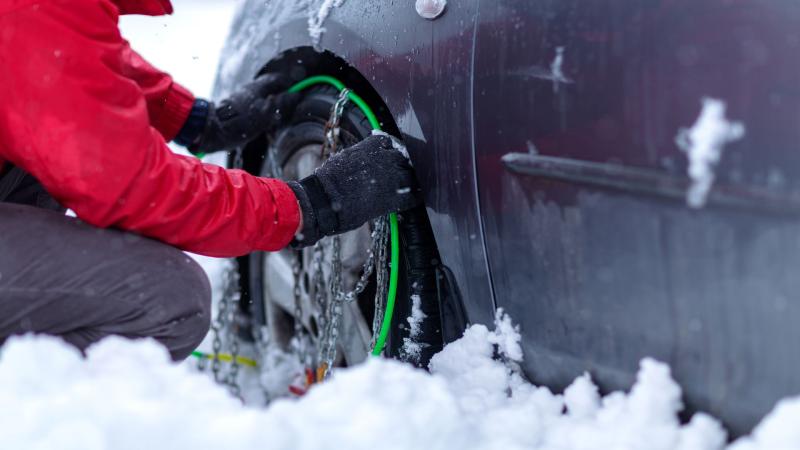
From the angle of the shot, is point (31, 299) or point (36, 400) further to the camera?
point (31, 299)

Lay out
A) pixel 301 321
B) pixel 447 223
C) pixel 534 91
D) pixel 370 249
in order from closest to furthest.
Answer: pixel 534 91 → pixel 447 223 → pixel 370 249 → pixel 301 321

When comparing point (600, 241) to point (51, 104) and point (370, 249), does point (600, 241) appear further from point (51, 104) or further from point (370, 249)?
point (51, 104)

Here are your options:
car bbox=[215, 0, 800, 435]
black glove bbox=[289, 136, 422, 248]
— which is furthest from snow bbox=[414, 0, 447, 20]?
black glove bbox=[289, 136, 422, 248]

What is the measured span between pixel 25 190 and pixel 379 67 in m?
0.88

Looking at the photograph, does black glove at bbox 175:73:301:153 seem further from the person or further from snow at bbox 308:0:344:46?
the person

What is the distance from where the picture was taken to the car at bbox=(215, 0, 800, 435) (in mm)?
1034

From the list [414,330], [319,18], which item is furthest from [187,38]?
[414,330]

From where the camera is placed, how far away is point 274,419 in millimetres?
1194

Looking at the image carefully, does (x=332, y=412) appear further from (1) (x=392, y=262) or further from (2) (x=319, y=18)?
(2) (x=319, y=18)

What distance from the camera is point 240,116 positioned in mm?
2340

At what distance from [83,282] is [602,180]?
1.06 m

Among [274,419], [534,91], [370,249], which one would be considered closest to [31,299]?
[274,419]

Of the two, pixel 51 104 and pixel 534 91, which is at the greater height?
pixel 534 91

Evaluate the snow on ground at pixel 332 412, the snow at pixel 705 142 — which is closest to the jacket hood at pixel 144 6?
the snow on ground at pixel 332 412
